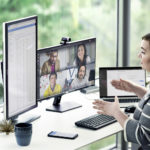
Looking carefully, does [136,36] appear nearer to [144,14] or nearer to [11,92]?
[144,14]

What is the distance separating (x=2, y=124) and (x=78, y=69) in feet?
2.44

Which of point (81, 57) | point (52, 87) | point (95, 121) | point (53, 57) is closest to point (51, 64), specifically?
point (53, 57)

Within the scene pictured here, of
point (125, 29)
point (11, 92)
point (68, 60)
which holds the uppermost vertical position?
point (125, 29)

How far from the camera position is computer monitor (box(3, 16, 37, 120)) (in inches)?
102

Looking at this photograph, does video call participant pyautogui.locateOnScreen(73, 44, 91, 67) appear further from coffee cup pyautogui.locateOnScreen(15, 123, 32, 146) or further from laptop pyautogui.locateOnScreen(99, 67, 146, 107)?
coffee cup pyautogui.locateOnScreen(15, 123, 32, 146)

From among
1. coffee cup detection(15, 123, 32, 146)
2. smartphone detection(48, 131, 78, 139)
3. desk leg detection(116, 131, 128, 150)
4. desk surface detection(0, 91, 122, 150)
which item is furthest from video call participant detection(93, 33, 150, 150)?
desk leg detection(116, 131, 128, 150)

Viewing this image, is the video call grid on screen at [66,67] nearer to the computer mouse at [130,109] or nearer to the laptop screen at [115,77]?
the laptop screen at [115,77]

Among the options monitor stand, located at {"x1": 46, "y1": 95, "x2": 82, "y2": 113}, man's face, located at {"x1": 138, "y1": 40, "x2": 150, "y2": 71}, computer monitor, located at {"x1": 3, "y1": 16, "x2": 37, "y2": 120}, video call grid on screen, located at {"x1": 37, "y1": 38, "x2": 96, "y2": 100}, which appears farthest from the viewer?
monitor stand, located at {"x1": 46, "y1": 95, "x2": 82, "y2": 113}

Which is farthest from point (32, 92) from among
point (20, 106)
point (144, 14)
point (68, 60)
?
point (144, 14)

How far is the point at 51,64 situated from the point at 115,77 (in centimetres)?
50

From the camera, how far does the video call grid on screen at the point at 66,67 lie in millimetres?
2951

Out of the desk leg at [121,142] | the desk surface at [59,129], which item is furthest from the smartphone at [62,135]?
the desk leg at [121,142]

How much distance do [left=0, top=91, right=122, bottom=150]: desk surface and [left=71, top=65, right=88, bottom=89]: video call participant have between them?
0.41 ft

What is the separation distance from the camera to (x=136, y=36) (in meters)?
4.17
